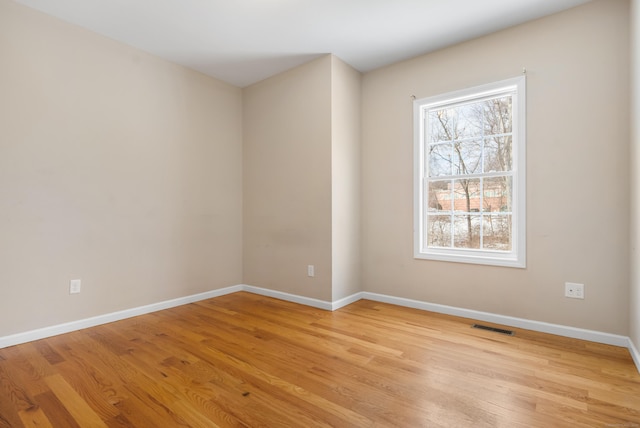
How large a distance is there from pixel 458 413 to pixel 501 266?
1.69m

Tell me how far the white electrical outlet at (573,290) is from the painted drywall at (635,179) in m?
0.29

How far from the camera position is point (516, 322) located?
2867mm

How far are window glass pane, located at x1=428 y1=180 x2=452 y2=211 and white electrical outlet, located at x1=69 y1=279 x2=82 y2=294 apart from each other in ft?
11.1

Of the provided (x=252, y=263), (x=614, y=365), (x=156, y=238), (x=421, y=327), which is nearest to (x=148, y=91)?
(x=156, y=238)

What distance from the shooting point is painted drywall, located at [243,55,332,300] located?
350cm

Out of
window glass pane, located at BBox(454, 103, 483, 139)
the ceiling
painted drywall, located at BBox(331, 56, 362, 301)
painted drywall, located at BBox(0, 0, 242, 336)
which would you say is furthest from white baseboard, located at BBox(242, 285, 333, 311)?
the ceiling

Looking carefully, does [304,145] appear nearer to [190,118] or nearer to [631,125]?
[190,118]

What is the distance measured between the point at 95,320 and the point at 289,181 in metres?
2.30

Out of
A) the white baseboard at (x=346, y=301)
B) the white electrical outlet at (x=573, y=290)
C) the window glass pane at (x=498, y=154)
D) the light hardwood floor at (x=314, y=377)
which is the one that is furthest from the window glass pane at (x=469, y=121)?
the white baseboard at (x=346, y=301)

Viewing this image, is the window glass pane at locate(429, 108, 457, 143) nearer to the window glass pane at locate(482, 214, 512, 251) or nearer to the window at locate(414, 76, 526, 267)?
the window at locate(414, 76, 526, 267)

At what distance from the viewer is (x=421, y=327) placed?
288 cm

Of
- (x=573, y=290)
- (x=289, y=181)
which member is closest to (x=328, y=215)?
(x=289, y=181)

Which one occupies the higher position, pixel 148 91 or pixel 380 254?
pixel 148 91

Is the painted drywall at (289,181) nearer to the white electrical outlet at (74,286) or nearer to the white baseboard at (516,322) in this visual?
the white baseboard at (516,322)
